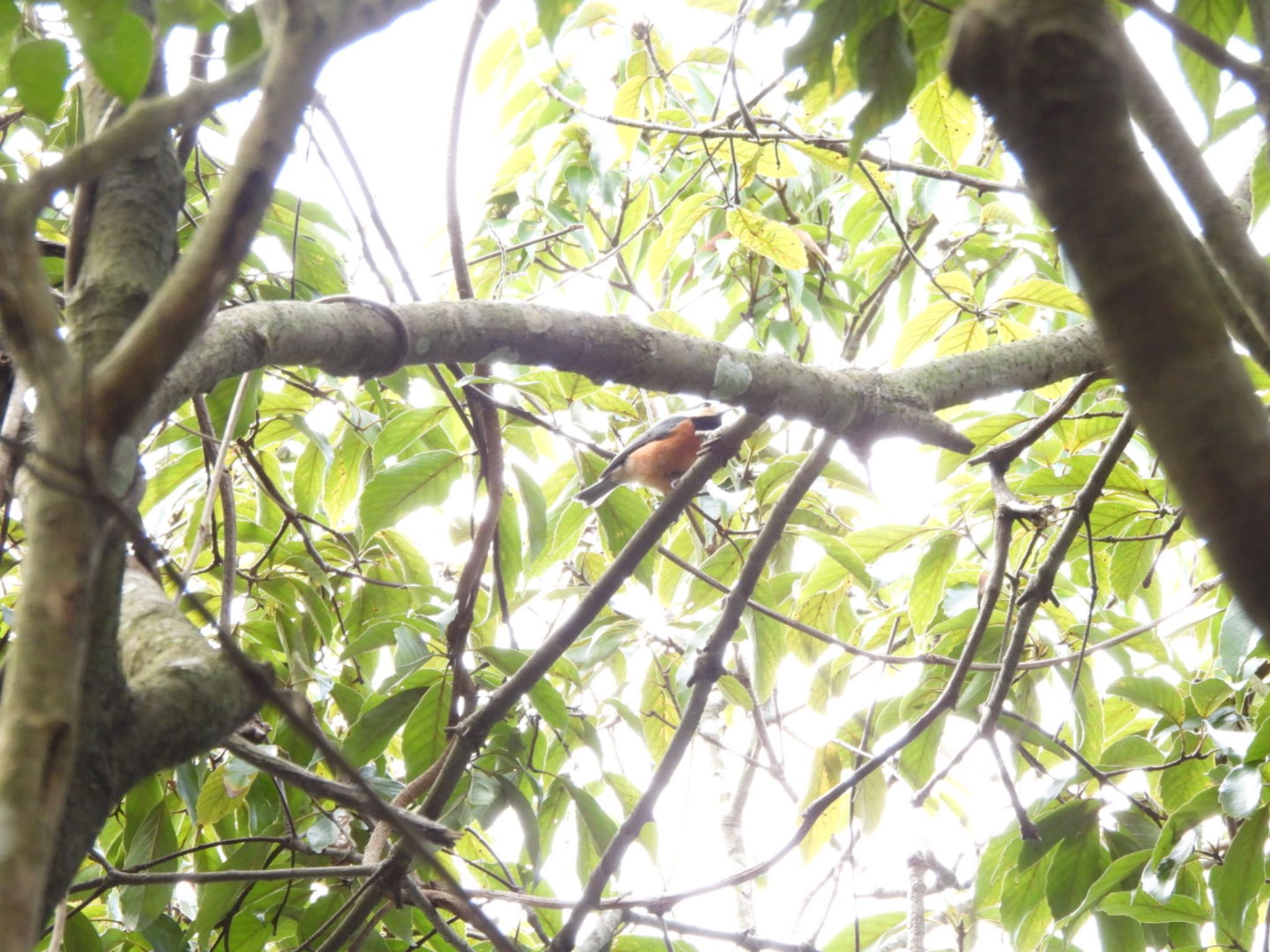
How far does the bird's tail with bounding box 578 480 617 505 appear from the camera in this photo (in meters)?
Answer: 2.67

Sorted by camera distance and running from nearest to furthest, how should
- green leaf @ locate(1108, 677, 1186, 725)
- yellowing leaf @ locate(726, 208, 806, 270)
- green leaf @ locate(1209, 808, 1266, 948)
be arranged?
green leaf @ locate(1209, 808, 1266, 948) → green leaf @ locate(1108, 677, 1186, 725) → yellowing leaf @ locate(726, 208, 806, 270)

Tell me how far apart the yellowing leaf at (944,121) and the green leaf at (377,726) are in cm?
173

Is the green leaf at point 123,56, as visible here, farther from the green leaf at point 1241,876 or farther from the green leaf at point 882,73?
the green leaf at point 1241,876

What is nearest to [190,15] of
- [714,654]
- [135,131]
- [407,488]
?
[135,131]

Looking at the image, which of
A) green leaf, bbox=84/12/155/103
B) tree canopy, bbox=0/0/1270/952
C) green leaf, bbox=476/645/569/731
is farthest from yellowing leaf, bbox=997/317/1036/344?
green leaf, bbox=84/12/155/103

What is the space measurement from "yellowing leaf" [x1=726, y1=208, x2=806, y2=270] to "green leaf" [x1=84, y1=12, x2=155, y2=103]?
1.99 meters

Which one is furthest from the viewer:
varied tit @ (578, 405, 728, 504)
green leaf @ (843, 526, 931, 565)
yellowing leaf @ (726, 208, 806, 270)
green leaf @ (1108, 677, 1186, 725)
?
varied tit @ (578, 405, 728, 504)

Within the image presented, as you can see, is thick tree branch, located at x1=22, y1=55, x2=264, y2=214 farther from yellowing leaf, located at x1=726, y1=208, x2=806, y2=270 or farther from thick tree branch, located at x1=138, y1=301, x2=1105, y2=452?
yellowing leaf, located at x1=726, y1=208, x2=806, y2=270

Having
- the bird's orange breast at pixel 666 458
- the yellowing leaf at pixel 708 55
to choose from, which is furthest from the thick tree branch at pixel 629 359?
the bird's orange breast at pixel 666 458

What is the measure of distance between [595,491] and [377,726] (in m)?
0.78

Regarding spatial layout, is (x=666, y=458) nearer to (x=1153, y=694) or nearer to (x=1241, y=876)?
(x=1153, y=694)

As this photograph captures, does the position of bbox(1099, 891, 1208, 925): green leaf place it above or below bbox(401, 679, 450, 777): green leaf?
below

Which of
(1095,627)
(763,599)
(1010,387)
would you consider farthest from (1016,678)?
(1010,387)

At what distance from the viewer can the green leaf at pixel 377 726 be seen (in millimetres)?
2291
